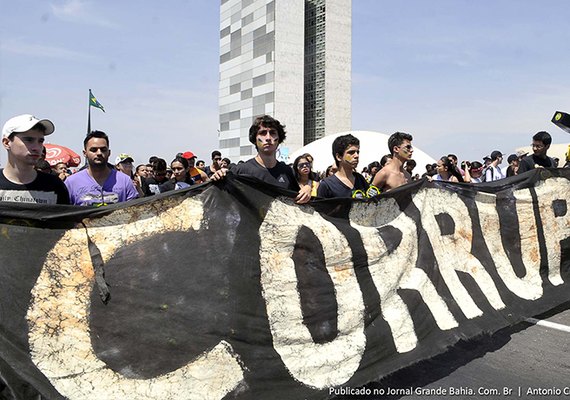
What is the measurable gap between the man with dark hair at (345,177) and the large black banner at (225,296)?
37 cm

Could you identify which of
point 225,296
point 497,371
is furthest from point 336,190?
point 497,371

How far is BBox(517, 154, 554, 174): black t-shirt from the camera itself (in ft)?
21.3

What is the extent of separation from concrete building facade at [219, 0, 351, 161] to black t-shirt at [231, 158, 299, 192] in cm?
5786

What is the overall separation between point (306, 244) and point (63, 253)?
5.06ft

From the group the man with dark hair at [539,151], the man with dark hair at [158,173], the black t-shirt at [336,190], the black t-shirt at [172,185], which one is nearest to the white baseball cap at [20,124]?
the black t-shirt at [336,190]

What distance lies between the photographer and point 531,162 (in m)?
6.55

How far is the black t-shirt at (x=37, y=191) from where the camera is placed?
3039 mm

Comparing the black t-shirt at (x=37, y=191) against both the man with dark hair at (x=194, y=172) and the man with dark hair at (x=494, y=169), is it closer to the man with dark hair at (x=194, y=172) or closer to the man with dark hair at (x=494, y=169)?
the man with dark hair at (x=194, y=172)

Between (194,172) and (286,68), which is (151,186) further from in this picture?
(286,68)

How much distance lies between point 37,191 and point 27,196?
0.08m

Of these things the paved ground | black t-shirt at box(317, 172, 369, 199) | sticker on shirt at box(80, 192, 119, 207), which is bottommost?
the paved ground

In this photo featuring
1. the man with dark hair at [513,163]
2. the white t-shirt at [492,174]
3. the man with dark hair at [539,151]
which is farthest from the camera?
the white t-shirt at [492,174]

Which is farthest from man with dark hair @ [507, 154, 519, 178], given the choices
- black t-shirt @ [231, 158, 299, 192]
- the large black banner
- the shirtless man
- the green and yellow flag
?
the green and yellow flag

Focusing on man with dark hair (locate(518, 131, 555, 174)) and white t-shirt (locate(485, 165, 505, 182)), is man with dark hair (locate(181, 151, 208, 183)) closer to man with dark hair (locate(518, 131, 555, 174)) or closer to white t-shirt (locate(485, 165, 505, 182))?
man with dark hair (locate(518, 131, 555, 174))
